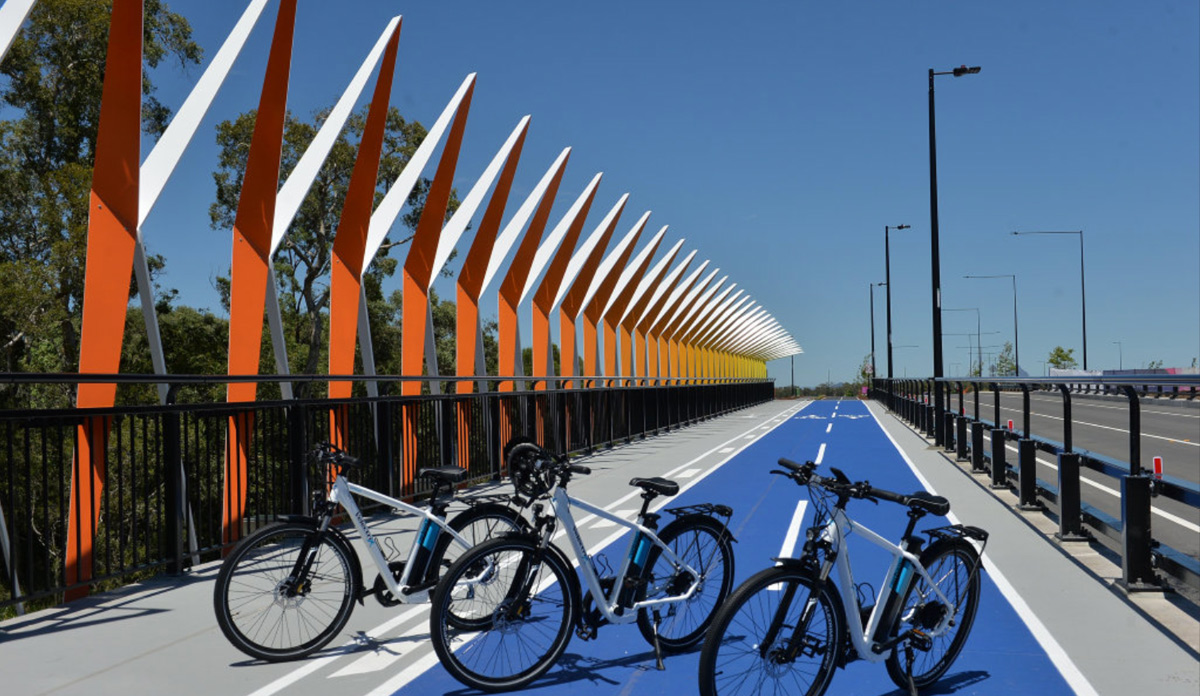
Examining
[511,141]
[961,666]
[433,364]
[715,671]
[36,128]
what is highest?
[36,128]

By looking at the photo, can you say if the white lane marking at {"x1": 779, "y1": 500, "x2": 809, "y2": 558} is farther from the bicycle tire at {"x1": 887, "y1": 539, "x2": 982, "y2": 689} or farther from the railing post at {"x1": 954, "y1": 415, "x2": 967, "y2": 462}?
the railing post at {"x1": 954, "y1": 415, "x2": 967, "y2": 462}

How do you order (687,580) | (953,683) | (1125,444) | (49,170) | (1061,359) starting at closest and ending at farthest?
(953,683) → (687,580) → (1125,444) → (49,170) → (1061,359)

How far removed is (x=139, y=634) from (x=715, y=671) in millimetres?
3785

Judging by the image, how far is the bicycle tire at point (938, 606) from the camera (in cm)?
488

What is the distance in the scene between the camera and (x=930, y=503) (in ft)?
15.0

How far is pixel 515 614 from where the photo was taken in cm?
506

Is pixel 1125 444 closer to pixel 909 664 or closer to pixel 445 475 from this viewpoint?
pixel 909 664

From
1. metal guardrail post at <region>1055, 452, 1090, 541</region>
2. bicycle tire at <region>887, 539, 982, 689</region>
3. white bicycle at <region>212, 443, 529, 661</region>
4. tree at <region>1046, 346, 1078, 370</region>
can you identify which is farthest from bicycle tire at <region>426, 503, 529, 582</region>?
tree at <region>1046, 346, 1078, 370</region>

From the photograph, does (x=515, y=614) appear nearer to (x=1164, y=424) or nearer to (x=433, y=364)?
(x=433, y=364)

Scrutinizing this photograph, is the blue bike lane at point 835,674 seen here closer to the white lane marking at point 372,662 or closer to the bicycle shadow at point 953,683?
the bicycle shadow at point 953,683

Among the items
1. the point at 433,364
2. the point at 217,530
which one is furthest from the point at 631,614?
the point at 433,364

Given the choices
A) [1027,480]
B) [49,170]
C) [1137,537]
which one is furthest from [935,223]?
[49,170]

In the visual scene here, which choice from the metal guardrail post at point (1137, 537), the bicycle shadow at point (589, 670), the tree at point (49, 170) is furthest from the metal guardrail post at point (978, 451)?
the tree at point (49, 170)

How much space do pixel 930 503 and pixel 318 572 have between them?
10.1 ft
